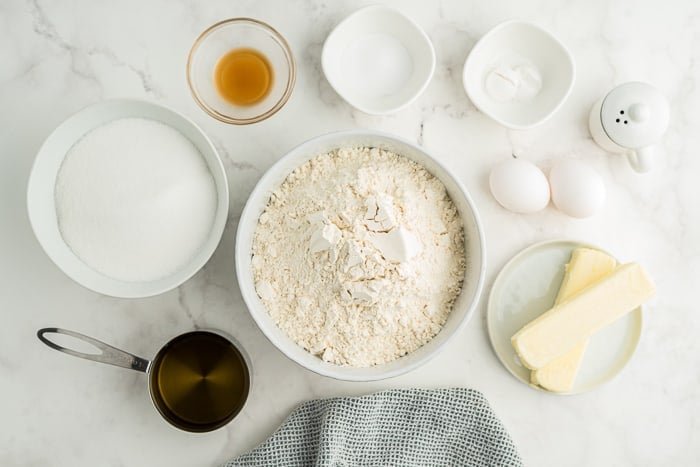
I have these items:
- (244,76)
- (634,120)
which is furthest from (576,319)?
(244,76)

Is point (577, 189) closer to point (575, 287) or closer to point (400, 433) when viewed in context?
point (575, 287)

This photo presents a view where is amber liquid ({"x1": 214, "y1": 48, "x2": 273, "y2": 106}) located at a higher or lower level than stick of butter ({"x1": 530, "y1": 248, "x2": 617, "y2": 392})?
higher

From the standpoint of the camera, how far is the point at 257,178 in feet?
4.75

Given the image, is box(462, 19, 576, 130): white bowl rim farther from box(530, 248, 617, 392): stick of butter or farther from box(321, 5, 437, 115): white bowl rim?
box(530, 248, 617, 392): stick of butter

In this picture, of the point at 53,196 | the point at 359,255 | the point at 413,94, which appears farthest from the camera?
the point at 413,94

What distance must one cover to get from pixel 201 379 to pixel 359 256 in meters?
0.54

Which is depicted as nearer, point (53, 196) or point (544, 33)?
point (53, 196)

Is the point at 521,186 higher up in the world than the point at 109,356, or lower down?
higher up

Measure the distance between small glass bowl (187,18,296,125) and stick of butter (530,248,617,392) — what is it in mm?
855

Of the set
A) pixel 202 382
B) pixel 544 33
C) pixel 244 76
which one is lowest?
pixel 202 382

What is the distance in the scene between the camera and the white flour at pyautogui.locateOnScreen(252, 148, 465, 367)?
1186 millimetres

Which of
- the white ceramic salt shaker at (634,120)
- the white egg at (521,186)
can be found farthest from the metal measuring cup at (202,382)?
the white ceramic salt shaker at (634,120)

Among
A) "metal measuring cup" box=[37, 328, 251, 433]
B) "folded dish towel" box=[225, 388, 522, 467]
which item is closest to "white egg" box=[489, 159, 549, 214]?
"folded dish towel" box=[225, 388, 522, 467]

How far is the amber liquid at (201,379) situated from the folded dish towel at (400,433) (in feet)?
0.50
